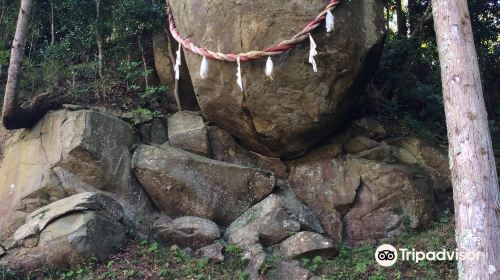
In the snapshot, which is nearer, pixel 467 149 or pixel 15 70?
pixel 467 149

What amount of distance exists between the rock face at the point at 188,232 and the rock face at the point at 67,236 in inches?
25.4

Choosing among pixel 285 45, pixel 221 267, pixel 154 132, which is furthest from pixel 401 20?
pixel 221 267

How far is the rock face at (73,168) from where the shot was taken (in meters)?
7.20

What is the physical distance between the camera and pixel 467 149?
4660 millimetres

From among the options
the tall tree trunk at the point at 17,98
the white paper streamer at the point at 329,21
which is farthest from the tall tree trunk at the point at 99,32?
the white paper streamer at the point at 329,21

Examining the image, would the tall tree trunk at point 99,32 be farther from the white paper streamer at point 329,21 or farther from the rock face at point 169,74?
the white paper streamer at point 329,21

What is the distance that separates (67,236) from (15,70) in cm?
285

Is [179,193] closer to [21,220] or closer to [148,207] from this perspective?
[148,207]

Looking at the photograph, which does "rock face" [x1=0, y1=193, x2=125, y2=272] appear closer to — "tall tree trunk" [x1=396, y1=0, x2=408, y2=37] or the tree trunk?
the tree trunk

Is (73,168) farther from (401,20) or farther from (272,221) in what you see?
(401,20)

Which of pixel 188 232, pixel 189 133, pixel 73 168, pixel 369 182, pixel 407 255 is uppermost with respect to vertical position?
→ pixel 189 133

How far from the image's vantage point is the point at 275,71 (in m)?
7.18

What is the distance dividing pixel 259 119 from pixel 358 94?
63.8 inches

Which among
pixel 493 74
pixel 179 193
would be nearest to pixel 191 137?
pixel 179 193
